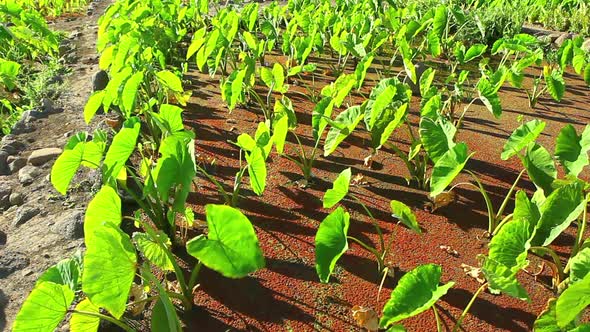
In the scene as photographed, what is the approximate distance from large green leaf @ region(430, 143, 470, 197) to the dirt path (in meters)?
1.25

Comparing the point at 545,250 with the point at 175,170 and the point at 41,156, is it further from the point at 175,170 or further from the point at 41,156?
the point at 41,156

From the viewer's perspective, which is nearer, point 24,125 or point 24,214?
point 24,214

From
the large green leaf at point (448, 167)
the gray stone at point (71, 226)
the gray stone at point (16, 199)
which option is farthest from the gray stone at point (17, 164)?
the large green leaf at point (448, 167)

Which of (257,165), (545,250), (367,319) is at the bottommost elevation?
(367,319)

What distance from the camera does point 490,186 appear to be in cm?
223

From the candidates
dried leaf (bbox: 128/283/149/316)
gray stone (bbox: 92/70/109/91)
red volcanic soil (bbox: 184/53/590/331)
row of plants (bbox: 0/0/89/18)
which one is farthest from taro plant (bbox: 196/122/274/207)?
row of plants (bbox: 0/0/89/18)

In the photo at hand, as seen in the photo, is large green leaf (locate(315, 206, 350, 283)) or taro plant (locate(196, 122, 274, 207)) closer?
large green leaf (locate(315, 206, 350, 283))

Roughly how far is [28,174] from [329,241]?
1.52 metres

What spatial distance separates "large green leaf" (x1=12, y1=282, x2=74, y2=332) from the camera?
A: 102 centimetres

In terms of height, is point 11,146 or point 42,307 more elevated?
point 42,307

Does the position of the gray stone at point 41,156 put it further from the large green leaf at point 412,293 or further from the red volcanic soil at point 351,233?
the large green leaf at point 412,293

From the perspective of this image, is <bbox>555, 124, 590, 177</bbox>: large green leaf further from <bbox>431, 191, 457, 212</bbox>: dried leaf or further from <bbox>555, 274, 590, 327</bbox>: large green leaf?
<bbox>555, 274, 590, 327</bbox>: large green leaf

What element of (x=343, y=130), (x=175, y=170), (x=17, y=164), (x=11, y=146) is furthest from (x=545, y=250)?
(x=11, y=146)

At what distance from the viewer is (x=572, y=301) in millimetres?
1099
